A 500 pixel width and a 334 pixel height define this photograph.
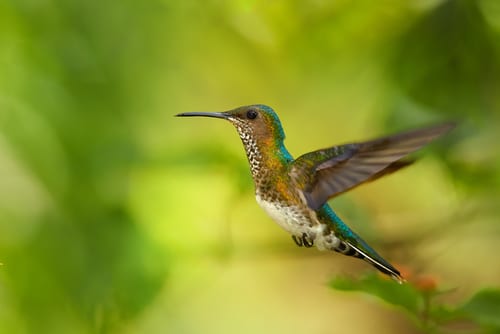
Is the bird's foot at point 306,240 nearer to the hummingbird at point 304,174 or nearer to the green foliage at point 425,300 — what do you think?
the hummingbird at point 304,174

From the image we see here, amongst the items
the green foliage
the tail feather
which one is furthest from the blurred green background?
the tail feather

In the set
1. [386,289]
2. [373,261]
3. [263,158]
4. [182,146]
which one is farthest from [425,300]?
[182,146]

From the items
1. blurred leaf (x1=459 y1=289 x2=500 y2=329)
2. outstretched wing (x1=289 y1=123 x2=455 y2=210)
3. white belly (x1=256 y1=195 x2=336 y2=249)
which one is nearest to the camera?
outstretched wing (x1=289 y1=123 x2=455 y2=210)

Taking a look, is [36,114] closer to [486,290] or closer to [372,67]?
[372,67]

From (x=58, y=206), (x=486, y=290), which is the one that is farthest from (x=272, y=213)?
(x=58, y=206)

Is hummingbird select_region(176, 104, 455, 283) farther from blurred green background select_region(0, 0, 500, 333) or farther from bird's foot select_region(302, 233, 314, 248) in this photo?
blurred green background select_region(0, 0, 500, 333)

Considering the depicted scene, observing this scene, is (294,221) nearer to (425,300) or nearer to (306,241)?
(306,241)
